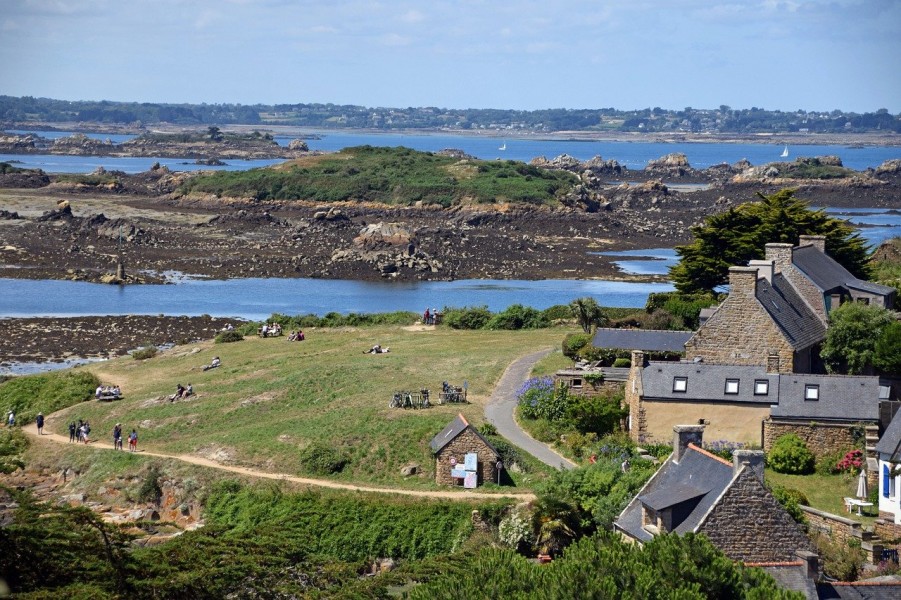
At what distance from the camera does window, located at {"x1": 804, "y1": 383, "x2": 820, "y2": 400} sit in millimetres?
35719

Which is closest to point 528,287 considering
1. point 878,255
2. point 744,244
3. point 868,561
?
point 878,255

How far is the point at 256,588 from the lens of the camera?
26.1 metres

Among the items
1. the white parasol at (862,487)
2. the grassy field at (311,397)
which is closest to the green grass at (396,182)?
the grassy field at (311,397)

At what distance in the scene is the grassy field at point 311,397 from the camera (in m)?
39.6

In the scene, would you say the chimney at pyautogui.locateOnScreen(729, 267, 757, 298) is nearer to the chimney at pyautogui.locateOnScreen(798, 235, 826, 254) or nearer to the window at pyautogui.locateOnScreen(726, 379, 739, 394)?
the window at pyautogui.locateOnScreen(726, 379, 739, 394)

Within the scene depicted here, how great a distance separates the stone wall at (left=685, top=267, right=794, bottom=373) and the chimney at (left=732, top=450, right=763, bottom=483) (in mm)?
13742

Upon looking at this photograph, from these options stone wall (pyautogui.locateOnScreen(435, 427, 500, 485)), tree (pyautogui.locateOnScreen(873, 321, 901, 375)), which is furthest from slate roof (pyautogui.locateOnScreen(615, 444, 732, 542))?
tree (pyautogui.locateOnScreen(873, 321, 901, 375))

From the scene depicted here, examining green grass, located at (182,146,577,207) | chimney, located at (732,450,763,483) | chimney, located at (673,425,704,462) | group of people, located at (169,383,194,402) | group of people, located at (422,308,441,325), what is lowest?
green grass, located at (182,146,577,207)

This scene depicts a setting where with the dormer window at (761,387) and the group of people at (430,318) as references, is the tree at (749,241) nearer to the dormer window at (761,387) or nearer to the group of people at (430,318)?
the group of people at (430,318)

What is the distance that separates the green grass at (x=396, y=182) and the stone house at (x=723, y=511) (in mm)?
114139

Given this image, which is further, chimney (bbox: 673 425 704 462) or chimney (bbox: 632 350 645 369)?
chimney (bbox: 632 350 645 369)

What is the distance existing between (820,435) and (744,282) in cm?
568

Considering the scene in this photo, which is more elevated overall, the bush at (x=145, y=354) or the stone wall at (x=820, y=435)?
the stone wall at (x=820, y=435)

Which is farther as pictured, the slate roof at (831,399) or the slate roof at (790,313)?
the slate roof at (790,313)
